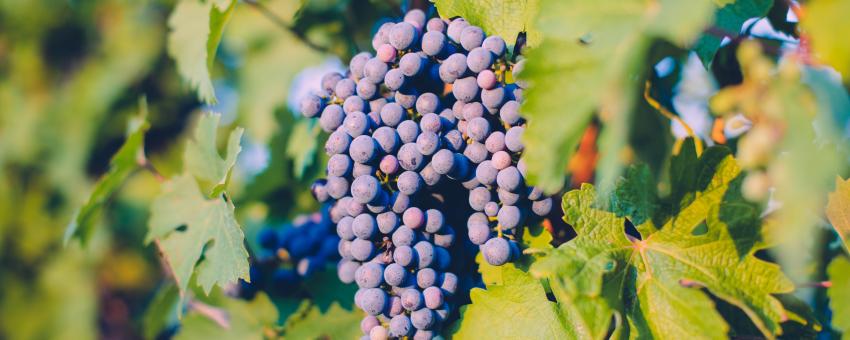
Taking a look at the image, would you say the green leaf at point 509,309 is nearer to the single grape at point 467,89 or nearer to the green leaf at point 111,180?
the single grape at point 467,89

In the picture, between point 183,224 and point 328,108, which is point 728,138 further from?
point 183,224

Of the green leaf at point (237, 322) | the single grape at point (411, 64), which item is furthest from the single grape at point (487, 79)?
the green leaf at point (237, 322)

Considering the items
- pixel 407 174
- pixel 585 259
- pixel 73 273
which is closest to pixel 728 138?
pixel 585 259

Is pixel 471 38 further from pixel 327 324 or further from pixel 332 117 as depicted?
pixel 327 324

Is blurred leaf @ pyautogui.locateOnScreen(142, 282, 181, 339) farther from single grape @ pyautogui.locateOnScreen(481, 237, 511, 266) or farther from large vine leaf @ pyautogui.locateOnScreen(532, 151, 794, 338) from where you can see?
large vine leaf @ pyautogui.locateOnScreen(532, 151, 794, 338)

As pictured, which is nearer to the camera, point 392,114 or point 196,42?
point 392,114

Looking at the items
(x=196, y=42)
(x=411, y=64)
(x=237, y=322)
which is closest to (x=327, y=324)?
(x=237, y=322)

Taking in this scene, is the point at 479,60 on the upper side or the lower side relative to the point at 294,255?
upper
